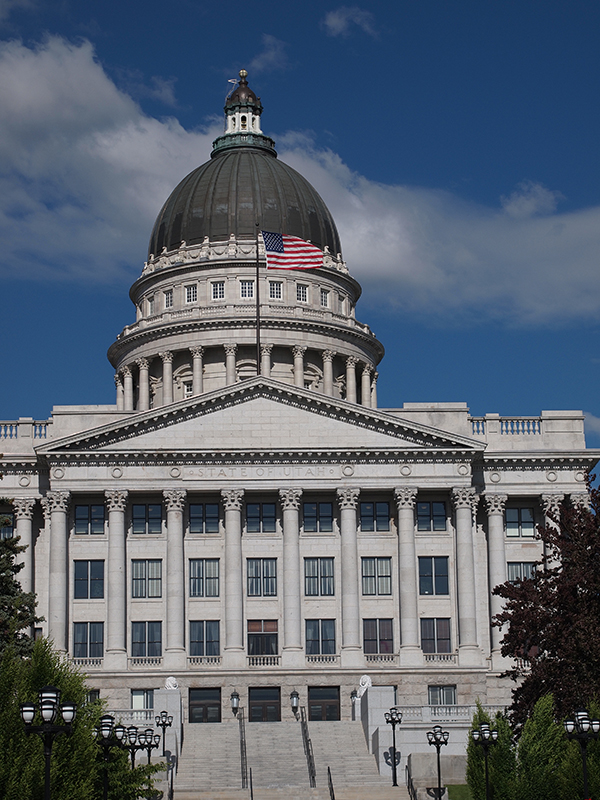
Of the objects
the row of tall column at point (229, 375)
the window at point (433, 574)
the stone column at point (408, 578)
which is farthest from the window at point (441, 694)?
the row of tall column at point (229, 375)

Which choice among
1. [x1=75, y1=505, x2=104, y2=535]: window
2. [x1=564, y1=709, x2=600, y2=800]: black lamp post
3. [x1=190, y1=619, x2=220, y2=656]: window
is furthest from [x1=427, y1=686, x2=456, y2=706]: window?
[x1=564, y1=709, x2=600, y2=800]: black lamp post

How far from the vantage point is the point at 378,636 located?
73.0 metres

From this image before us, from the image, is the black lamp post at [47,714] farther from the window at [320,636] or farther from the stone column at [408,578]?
the window at [320,636]

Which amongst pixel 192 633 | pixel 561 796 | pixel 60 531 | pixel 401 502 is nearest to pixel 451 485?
pixel 401 502

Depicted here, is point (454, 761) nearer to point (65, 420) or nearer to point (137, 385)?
point (65, 420)

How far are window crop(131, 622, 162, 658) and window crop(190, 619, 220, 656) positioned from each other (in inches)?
68.5

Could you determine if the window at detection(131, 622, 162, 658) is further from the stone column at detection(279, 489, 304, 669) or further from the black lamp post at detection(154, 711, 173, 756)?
the black lamp post at detection(154, 711, 173, 756)

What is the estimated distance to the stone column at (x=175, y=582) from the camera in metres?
70.7

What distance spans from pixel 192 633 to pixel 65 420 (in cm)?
1377

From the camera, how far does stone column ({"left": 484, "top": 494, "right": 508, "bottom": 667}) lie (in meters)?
74.5

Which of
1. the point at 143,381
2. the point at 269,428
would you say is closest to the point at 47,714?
the point at 269,428

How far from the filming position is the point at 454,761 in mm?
53188

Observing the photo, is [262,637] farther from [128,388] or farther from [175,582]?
[128,388]

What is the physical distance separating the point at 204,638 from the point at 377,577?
386 inches
